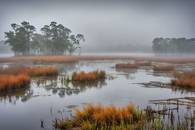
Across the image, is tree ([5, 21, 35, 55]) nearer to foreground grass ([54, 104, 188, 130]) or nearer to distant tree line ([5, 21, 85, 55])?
distant tree line ([5, 21, 85, 55])

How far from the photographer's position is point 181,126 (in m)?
9.79

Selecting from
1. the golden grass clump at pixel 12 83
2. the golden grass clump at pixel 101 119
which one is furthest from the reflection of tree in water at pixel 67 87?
the golden grass clump at pixel 101 119

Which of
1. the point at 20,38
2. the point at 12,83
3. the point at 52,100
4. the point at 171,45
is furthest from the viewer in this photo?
the point at 171,45

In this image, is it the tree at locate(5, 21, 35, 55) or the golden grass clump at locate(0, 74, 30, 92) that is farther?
the tree at locate(5, 21, 35, 55)

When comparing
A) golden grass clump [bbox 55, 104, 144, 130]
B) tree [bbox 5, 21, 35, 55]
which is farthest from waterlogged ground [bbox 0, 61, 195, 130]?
tree [bbox 5, 21, 35, 55]

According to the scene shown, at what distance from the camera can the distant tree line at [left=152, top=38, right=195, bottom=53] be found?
139 meters

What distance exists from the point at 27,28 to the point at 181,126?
74.1m

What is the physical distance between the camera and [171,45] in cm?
14262

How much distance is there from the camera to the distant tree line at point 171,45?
138800 millimetres

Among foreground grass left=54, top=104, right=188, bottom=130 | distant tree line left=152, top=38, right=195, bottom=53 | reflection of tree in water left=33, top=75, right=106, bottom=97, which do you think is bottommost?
reflection of tree in water left=33, top=75, right=106, bottom=97

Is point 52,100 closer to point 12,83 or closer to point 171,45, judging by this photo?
point 12,83

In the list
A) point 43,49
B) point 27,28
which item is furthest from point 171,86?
point 43,49

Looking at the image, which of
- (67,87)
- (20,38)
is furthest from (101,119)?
(20,38)

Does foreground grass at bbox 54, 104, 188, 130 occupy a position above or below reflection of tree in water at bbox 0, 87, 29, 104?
above
